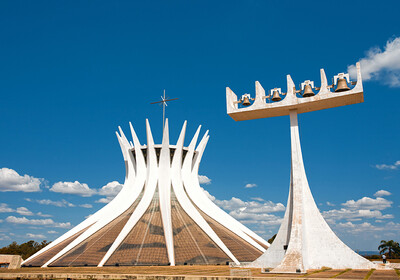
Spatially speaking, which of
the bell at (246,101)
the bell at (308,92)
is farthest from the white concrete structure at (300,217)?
the bell at (246,101)

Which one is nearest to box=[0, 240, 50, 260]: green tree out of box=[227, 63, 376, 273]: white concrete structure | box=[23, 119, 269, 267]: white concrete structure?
box=[23, 119, 269, 267]: white concrete structure

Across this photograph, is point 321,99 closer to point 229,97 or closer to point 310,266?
point 229,97

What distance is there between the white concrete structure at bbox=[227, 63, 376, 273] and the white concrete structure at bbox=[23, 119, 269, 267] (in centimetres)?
822

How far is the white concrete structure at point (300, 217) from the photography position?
56.4 feet

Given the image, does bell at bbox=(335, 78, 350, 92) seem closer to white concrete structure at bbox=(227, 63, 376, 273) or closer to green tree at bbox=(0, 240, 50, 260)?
white concrete structure at bbox=(227, 63, 376, 273)

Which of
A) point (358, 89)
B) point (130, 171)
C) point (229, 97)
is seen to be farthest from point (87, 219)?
point (358, 89)

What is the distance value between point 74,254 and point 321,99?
764 inches

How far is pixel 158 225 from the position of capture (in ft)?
92.0

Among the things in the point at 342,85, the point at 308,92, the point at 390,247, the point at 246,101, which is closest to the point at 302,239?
the point at 308,92

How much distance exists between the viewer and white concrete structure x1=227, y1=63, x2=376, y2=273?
56.4ft

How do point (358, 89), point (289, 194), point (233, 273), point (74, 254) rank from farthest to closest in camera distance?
point (74, 254) < point (289, 194) < point (358, 89) < point (233, 273)

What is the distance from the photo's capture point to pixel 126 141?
112 feet

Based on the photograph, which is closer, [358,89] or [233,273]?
[233,273]

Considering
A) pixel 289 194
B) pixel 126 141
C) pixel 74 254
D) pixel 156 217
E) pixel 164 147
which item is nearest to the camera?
pixel 289 194
